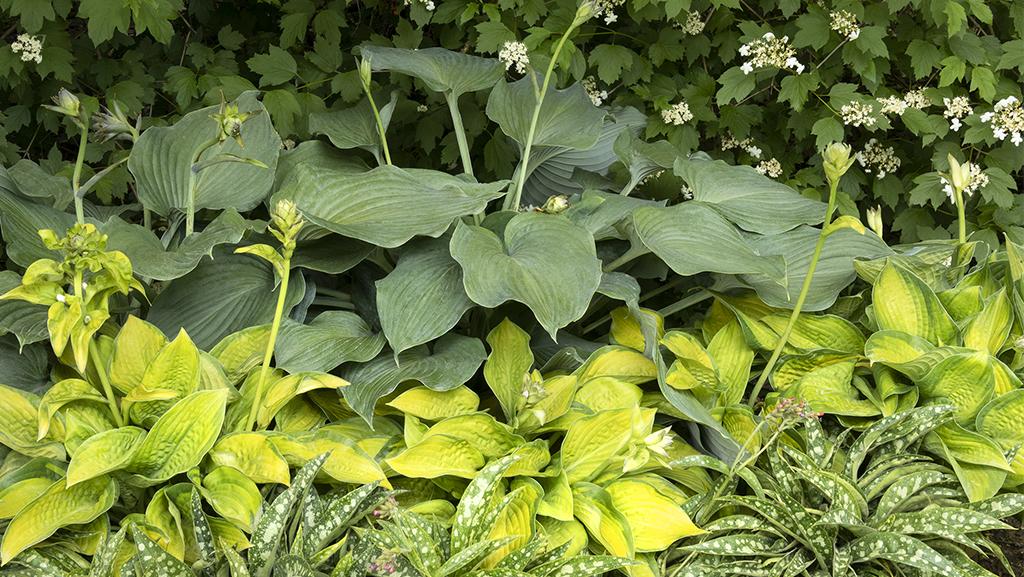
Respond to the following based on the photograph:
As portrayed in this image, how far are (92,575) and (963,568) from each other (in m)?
1.58

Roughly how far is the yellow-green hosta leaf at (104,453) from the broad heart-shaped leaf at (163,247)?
1.01ft

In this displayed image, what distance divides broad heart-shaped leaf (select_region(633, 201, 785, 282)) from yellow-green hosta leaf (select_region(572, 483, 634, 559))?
18.9 inches

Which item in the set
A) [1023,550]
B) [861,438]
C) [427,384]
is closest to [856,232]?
[861,438]

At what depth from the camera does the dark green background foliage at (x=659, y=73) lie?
8.57 ft

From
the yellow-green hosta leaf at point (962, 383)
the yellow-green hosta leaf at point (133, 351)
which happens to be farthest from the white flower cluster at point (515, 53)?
the yellow-green hosta leaf at point (962, 383)

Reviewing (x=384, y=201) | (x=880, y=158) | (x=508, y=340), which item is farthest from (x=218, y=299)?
(x=880, y=158)

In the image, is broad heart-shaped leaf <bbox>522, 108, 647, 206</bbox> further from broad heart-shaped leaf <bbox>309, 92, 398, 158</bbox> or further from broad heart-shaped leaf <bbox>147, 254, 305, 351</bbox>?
broad heart-shaped leaf <bbox>147, 254, 305, 351</bbox>

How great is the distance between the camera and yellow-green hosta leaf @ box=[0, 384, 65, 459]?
177 cm

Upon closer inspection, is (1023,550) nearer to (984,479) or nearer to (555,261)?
(984,479)

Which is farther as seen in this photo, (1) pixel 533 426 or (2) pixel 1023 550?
(2) pixel 1023 550

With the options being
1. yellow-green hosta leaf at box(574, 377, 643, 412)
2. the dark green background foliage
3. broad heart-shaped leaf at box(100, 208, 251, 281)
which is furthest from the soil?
broad heart-shaped leaf at box(100, 208, 251, 281)

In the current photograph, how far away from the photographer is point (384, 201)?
2.12m

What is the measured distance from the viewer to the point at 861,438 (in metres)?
2.02

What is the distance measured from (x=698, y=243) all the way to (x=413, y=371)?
0.68m
